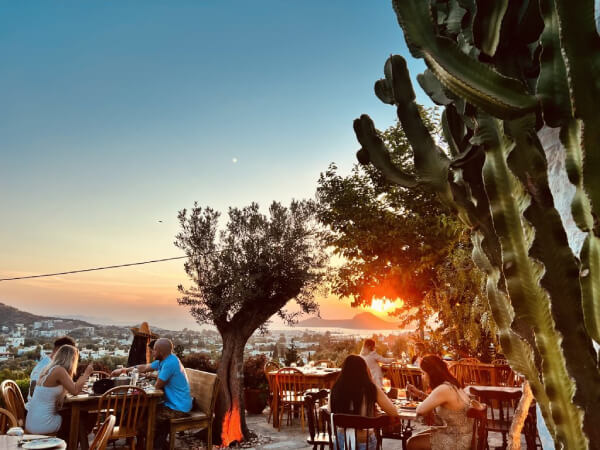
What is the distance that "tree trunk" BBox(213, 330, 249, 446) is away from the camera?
791cm

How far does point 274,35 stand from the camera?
24.8 feet

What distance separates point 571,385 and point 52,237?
1385 cm

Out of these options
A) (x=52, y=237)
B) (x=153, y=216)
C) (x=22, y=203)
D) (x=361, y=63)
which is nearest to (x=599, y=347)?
(x=361, y=63)

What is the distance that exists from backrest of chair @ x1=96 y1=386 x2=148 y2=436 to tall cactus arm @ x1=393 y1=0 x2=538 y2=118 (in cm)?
571

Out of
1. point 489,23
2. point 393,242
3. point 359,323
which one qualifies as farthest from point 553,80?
point 359,323

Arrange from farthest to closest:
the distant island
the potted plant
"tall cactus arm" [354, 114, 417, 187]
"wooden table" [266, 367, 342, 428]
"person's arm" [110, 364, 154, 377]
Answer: the potted plant < the distant island < "wooden table" [266, 367, 342, 428] < "person's arm" [110, 364, 154, 377] < "tall cactus arm" [354, 114, 417, 187]

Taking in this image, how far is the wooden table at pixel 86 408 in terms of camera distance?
214 inches

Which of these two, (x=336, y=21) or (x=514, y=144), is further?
(x=336, y=21)

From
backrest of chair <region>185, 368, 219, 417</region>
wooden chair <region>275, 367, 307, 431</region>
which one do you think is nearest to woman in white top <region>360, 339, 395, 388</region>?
wooden chair <region>275, 367, 307, 431</region>

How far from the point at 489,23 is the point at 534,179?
1.57ft

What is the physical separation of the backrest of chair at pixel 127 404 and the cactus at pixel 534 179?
5.51 metres

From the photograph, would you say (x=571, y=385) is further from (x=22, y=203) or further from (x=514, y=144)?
(x=22, y=203)

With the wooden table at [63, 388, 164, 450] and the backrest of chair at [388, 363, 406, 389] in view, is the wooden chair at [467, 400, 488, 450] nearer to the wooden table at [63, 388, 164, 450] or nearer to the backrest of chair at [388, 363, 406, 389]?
the wooden table at [63, 388, 164, 450]

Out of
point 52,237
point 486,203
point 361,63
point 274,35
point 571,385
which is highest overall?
point 274,35
